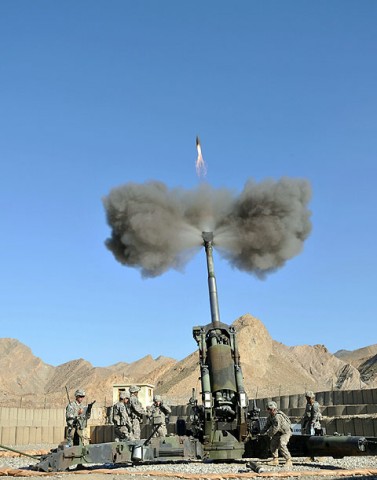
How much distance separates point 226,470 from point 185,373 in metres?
44.9

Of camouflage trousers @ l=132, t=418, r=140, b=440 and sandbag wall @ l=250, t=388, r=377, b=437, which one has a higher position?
sandbag wall @ l=250, t=388, r=377, b=437

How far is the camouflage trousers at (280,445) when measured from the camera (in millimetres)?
10539

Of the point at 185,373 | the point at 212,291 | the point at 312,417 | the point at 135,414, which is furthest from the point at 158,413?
the point at 185,373

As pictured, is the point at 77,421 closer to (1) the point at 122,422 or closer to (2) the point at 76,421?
(2) the point at 76,421

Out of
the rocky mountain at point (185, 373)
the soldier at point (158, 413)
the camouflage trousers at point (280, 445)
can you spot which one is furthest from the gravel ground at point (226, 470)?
the rocky mountain at point (185, 373)

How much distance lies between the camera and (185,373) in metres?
54.5

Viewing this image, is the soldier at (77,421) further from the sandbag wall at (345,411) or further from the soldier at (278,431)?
the sandbag wall at (345,411)

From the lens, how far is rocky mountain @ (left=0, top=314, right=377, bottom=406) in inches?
1948

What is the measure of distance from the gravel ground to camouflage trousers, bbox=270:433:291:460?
0.26 meters

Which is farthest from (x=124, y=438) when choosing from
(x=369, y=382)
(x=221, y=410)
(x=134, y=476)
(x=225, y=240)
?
(x=369, y=382)

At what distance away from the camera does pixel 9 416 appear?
1008 inches

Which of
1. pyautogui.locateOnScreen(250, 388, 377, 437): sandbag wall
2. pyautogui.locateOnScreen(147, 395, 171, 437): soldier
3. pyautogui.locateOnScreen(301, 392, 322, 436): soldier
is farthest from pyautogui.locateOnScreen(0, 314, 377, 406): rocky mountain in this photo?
pyautogui.locateOnScreen(147, 395, 171, 437): soldier

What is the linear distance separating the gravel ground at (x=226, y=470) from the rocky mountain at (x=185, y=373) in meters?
22.6

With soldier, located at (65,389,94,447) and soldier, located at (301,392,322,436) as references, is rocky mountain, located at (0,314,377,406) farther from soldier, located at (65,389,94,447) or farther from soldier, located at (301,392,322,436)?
soldier, located at (65,389,94,447)
